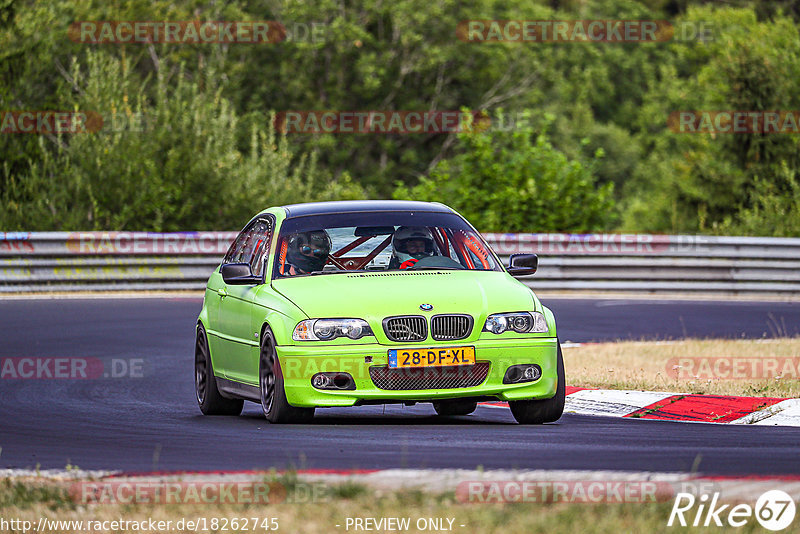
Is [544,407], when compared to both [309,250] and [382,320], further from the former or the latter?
[309,250]

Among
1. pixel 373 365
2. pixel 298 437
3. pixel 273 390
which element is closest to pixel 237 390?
pixel 273 390

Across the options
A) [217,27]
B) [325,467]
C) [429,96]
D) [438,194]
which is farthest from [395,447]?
[429,96]

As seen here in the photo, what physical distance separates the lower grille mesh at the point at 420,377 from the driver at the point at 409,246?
1.29 meters

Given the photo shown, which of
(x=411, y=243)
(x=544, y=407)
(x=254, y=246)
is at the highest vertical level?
(x=411, y=243)

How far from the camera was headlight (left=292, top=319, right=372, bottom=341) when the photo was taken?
948 centimetres

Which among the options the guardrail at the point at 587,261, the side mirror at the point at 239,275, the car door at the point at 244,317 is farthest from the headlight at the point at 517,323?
the guardrail at the point at 587,261

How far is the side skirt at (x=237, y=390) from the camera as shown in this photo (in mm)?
10398

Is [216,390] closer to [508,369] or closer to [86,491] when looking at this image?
[508,369]

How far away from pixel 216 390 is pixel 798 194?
72.9 feet

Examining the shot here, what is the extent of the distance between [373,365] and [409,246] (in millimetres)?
1525

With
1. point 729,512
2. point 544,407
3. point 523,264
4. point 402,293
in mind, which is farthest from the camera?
point 523,264

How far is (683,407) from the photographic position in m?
10.9

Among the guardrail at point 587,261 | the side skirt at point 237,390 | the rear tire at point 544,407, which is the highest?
the rear tire at point 544,407

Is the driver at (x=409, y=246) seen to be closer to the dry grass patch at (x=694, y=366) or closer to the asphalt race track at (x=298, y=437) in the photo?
the asphalt race track at (x=298, y=437)
